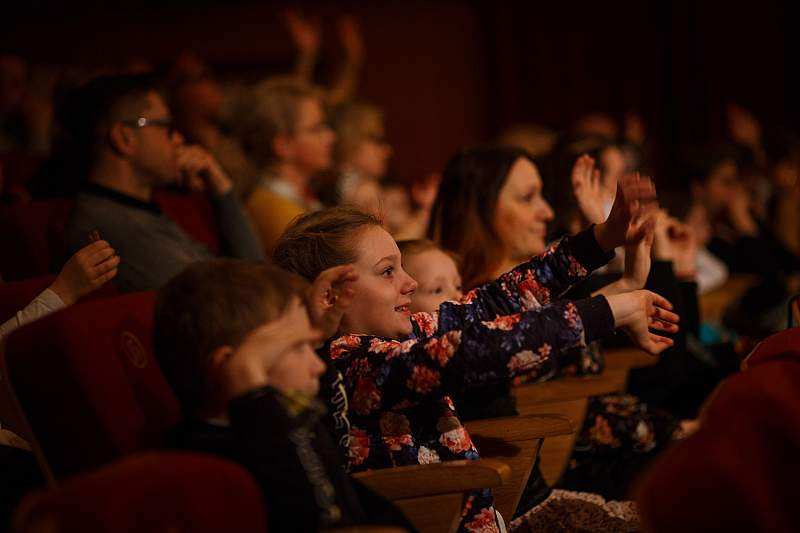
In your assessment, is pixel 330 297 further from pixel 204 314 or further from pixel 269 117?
pixel 269 117

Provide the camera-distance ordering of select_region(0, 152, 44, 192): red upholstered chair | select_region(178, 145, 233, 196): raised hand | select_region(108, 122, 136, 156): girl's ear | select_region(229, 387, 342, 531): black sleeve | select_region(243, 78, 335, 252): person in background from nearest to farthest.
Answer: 1. select_region(229, 387, 342, 531): black sleeve
2. select_region(108, 122, 136, 156): girl's ear
3. select_region(178, 145, 233, 196): raised hand
4. select_region(0, 152, 44, 192): red upholstered chair
5. select_region(243, 78, 335, 252): person in background

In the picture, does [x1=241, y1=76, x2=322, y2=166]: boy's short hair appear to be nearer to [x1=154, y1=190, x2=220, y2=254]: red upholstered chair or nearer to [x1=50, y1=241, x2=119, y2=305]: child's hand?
[x1=154, y1=190, x2=220, y2=254]: red upholstered chair

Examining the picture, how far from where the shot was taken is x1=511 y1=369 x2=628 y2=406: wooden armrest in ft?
7.27

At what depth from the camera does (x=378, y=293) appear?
1725 millimetres

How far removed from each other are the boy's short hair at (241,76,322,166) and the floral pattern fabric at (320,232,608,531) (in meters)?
1.69

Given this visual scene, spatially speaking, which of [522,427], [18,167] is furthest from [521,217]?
[18,167]

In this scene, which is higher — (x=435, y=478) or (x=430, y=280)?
(x=430, y=280)

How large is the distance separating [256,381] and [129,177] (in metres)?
1.40

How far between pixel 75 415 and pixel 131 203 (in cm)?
125

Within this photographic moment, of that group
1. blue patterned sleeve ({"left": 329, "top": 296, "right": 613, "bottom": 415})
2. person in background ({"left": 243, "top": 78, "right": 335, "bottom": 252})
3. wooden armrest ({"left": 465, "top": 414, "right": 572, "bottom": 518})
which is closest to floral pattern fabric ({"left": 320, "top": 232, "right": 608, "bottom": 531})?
blue patterned sleeve ({"left": 329, "top": 296, "right": 613, "bottom": 415})

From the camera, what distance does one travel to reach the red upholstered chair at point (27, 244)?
2.34 m

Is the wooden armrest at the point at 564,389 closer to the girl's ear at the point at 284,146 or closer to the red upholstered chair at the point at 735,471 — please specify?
the red upholstered chair at the point at 735,471

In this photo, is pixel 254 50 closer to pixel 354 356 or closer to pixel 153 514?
pixel 354 356

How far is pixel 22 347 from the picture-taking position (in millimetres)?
1331
